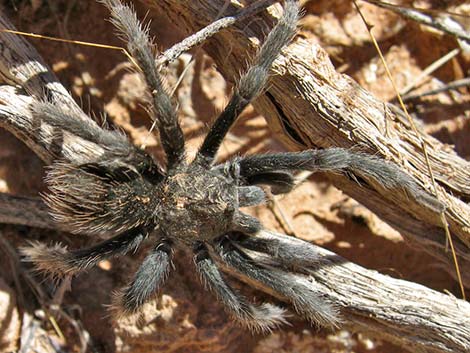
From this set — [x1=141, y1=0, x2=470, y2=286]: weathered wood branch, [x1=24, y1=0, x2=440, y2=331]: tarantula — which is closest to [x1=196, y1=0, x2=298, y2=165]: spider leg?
[x1=24, y1=0, x2=440, y2=331]: tarantula

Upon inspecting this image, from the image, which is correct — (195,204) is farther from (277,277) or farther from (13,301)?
(13,301)

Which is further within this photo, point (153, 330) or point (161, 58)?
point (153, 330)

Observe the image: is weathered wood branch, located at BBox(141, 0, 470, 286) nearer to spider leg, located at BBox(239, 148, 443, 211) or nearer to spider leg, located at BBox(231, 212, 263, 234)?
spider leg, located at BBox(239, 148, 443, 211)

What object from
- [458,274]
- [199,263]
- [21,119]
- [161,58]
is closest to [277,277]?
[199,263]

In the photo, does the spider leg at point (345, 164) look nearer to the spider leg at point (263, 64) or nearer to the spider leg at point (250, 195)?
the spider leg at point (250, 195)

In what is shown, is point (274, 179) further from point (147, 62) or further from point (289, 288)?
point (147, 62)
